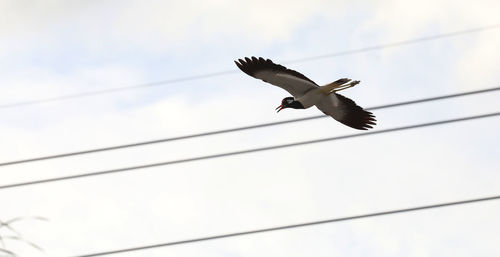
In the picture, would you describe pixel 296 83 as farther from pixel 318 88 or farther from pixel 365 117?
pixel 365 117

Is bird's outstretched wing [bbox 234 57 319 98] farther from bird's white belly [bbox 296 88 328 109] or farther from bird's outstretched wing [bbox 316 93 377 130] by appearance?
bird's outstretched wing [bbox 316 93 377 130]

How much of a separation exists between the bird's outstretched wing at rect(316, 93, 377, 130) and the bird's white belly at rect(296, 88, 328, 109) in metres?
0.33

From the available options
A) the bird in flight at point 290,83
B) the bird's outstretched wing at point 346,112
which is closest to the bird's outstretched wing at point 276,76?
the bird in flight at point 290,83

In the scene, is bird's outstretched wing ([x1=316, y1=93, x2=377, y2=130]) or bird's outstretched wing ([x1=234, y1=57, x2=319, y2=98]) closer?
bird's outstretched wing ([x1=234, y1=57, x2=319, y2=98])

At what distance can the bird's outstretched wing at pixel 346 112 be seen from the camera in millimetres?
12016

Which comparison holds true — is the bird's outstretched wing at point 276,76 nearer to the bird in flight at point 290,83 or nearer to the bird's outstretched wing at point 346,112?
the bird in flight at point 290,83

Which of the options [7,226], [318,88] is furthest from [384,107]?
[7,226]

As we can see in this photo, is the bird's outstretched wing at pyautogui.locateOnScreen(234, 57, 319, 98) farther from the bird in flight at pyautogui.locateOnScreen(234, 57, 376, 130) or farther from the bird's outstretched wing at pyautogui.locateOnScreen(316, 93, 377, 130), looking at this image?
the bird's outstretched wing at pyautogui.locateOnScreen(316, 93, 377, 130)

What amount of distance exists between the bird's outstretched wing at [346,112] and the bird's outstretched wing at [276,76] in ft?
2.55

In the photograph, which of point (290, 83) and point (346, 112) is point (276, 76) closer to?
point (290, 83)

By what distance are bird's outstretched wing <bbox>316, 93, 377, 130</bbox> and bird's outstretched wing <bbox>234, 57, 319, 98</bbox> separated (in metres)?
0.78

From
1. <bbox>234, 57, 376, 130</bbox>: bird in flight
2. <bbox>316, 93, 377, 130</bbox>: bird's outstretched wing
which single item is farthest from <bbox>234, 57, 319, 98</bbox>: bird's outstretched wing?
<bbox>316, 93, 377, 130</bbox>: bird's outstretched wing

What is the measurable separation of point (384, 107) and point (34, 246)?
7779mm

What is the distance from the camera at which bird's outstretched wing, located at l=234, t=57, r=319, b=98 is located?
36.8ft
